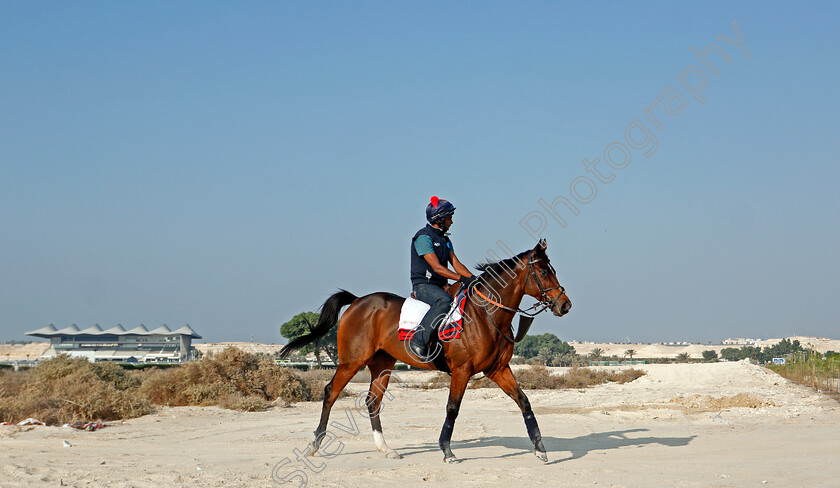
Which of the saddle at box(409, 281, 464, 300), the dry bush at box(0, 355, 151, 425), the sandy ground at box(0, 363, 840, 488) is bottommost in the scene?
the sandy ground at box(0, 363, 840, 488)

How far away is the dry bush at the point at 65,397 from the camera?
12547 millimetres

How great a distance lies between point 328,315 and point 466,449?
2.70 metres

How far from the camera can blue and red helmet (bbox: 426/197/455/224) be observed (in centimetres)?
864

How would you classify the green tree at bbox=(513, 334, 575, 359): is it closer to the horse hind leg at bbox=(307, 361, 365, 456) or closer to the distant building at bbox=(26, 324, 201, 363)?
the distant building at bbox=(26, 324, 201, 363)

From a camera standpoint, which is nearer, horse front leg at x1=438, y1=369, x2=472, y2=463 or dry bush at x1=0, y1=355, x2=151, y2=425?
horse front leg at x1=438, y1=369, x2=472, y2=463

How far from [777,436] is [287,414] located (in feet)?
34.1

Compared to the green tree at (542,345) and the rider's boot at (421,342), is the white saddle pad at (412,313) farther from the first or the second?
the green tree at (542,345)

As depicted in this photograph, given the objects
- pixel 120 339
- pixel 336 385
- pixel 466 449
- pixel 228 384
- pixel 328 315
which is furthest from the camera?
pixel 120 339

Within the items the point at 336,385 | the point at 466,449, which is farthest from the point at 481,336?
the point at 336,385

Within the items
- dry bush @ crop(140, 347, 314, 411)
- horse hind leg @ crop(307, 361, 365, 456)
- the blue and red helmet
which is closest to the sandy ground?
horse hind leg @ crop(307, 361, 365, 456)

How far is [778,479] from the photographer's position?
6629 mm

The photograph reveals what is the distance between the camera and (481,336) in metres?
8.18

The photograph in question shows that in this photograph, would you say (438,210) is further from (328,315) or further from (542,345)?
(542,345)

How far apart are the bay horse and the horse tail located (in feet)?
2.40
